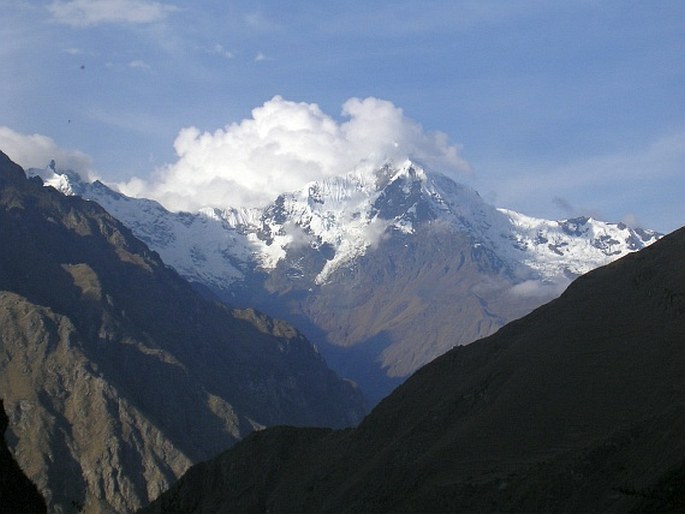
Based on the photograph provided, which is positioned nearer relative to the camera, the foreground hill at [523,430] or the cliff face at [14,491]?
the cliff face at [14,491]

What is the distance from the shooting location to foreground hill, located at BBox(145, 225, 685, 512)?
10081 cm

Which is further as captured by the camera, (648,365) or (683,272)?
(683,272)

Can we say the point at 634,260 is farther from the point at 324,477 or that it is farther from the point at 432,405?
the point at 324,477

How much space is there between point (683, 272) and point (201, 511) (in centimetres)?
6053

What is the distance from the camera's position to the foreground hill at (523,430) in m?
101

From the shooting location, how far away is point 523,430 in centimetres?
11756

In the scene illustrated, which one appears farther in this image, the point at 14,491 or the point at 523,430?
the point at 523,430

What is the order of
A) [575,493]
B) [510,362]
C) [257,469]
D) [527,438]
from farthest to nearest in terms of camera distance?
[257,469] < [510,362] < [527,438] < [575,493]

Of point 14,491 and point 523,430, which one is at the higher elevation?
point 14,491

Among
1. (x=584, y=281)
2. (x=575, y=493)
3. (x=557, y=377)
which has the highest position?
(x=584, y=281)

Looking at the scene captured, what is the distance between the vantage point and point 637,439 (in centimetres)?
9950

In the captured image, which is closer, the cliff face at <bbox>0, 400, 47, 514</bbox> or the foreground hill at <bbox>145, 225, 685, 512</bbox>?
the cliff face at <bbox>0, 400, 47, 514</bbox>

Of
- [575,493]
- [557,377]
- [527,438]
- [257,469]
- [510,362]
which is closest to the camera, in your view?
[575,493]

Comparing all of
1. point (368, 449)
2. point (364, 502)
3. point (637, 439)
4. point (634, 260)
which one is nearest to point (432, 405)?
point (368, 449)
